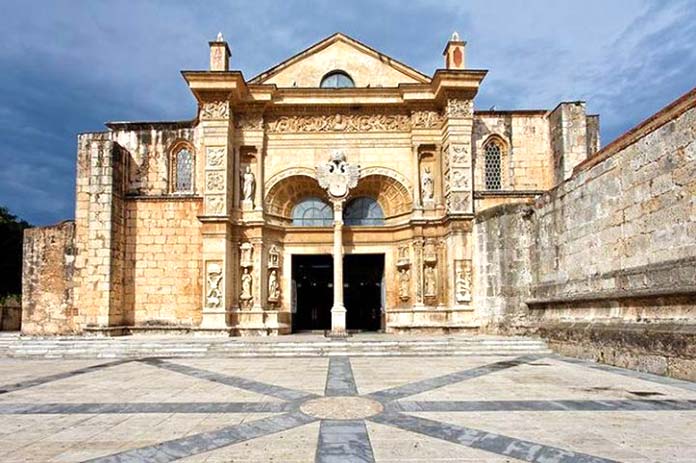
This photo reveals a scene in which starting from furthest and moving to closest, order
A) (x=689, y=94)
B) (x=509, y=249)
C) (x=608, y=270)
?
(x=509, y=249)
(x=608, y=270)
(x=689, y=94)

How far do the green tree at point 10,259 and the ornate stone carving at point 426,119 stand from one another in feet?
107

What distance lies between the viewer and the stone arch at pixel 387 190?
19.7 metres

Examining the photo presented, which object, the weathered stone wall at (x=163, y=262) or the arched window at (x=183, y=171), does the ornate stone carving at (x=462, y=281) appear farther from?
the arched window at (x=183, y=171)

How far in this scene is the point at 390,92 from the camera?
1956 cm

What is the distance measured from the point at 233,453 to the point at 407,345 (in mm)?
9638

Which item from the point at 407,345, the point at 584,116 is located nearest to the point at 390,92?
the point at 584,116

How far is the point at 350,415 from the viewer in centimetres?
631

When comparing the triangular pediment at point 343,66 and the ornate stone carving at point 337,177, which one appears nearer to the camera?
the ornate stone carving at point 337,177

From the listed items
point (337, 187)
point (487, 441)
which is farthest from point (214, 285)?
point (487, 441)

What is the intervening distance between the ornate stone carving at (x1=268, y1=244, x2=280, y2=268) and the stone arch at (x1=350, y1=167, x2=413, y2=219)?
12.4 ft

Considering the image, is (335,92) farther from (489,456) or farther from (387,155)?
(489,456)

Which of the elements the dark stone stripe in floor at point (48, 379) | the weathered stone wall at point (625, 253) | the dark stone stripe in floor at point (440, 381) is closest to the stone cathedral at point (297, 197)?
the weathered stone wall at point (625, 253)

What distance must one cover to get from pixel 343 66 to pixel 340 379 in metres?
14.8

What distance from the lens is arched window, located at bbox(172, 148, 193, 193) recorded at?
20203 mm
